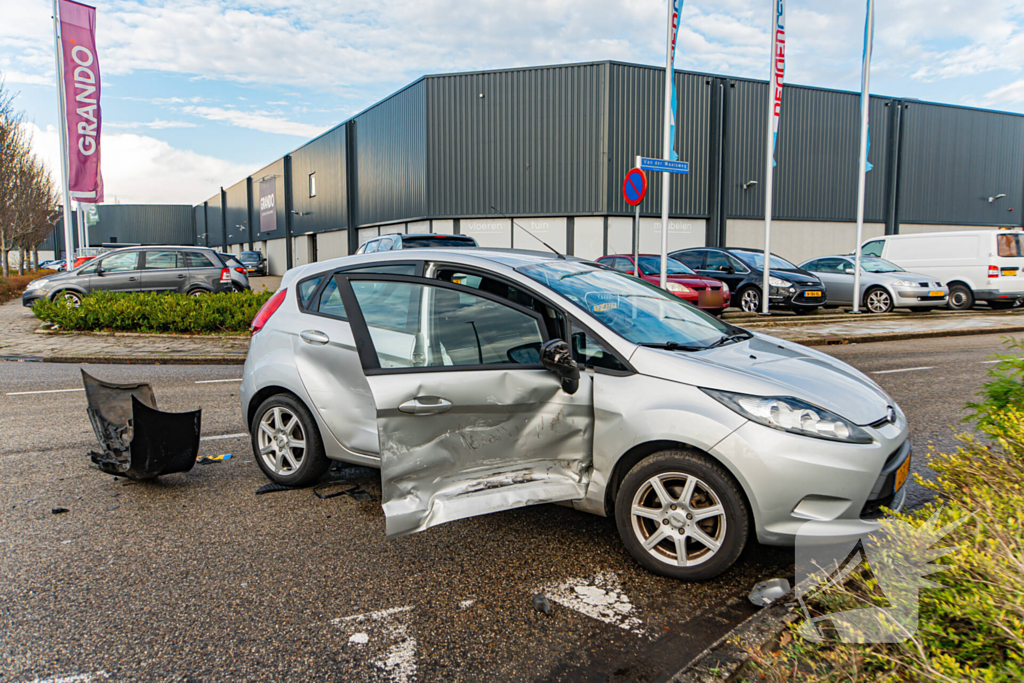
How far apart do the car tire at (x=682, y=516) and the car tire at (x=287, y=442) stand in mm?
2109

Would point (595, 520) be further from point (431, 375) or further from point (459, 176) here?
point (459, 176)

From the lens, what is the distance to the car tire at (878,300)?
17.6 m

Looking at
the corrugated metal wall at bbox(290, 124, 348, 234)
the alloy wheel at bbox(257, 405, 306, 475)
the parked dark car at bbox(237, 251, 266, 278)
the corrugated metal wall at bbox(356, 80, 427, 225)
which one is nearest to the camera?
the alloy wheel at bbox(257, 405, 306, 475)

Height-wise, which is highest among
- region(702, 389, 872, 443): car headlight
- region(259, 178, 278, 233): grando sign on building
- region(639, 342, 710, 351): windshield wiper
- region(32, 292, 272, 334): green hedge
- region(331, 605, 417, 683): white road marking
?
region(259, 178, 278, 233): grando sign on building

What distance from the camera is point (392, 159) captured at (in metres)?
31.0

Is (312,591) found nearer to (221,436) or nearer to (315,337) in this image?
(315,337)

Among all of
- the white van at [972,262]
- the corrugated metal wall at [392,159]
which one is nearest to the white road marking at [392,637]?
the white van at [972,262]

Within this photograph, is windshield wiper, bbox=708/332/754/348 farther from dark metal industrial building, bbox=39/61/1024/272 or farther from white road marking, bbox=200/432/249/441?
dark metal industrial building, bbox=39/61/1024/272

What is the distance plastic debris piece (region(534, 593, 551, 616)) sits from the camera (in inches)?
119

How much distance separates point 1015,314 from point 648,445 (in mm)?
19214

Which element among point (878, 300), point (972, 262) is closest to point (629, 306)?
point (878, 300)

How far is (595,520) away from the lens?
13.3 feet

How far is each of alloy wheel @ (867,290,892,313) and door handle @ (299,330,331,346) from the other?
17069 millimetres

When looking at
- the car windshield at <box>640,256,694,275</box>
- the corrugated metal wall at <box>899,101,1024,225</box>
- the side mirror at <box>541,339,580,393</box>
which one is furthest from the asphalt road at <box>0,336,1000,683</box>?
the corrugated metal wall at <box>899,101,1024,225</box>
